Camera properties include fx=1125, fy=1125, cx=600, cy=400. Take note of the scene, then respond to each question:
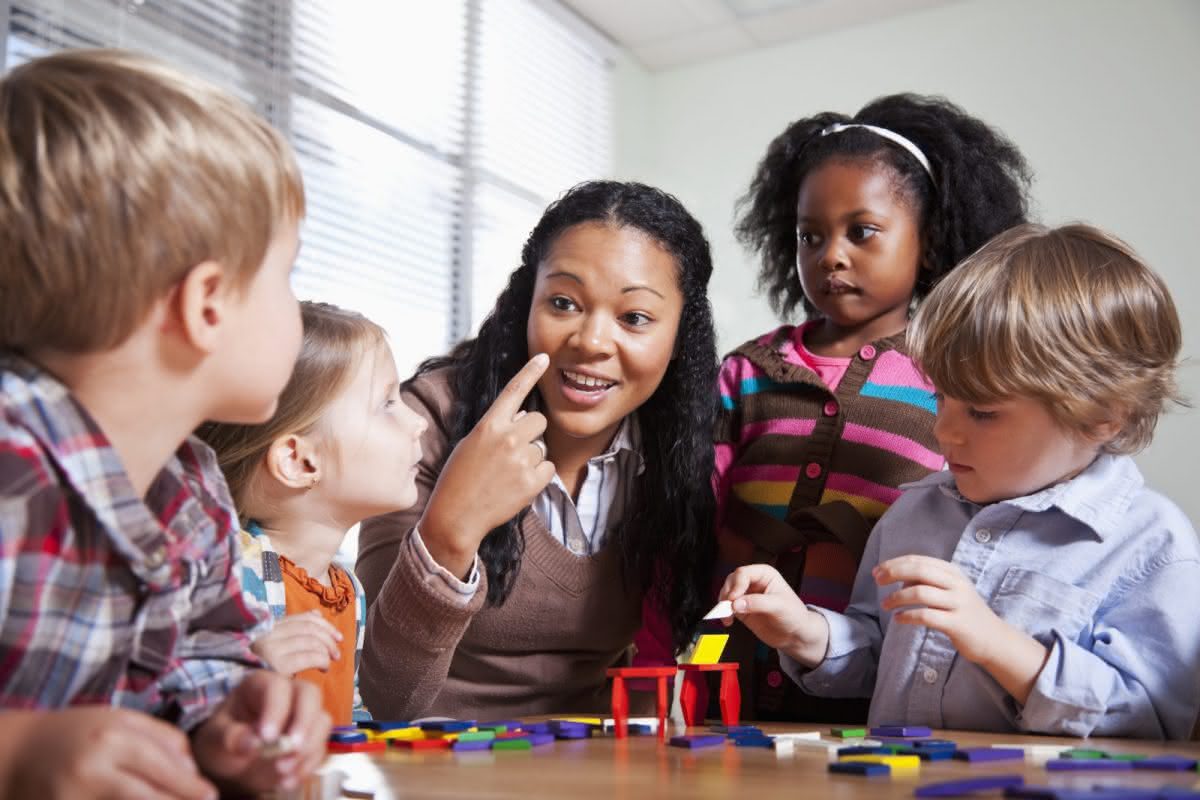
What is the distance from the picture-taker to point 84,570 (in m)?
0.68

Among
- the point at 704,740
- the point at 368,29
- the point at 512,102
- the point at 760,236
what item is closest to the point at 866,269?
the point at 760,236

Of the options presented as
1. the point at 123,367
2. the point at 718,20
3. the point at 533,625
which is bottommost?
the point at 533,625

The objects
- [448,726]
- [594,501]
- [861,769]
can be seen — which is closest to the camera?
[861,769]

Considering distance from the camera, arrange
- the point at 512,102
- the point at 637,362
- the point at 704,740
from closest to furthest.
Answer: the point at 704,740 → the point at 637,362 → the point at 512,102

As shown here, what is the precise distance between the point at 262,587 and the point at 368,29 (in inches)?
105

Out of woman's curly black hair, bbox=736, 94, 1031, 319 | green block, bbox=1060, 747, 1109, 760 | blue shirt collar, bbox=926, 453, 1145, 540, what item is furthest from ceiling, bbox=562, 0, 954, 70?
green block, bbox=1060, 747, 1109, 760

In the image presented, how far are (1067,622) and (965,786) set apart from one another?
22.3 inches

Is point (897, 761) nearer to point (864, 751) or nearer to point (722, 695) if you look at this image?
point (864, 751)

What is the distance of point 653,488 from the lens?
1.66m

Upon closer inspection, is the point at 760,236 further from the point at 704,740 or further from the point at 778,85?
the point at 778,85

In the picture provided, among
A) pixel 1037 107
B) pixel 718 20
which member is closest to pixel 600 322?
pixel 1037 107

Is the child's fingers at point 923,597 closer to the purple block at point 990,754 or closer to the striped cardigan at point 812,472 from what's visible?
the purple block at point 990,754

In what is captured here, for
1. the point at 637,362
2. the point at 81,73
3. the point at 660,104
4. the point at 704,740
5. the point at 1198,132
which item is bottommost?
the point at 704,740

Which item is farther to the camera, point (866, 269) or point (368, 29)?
point (368, 29)
